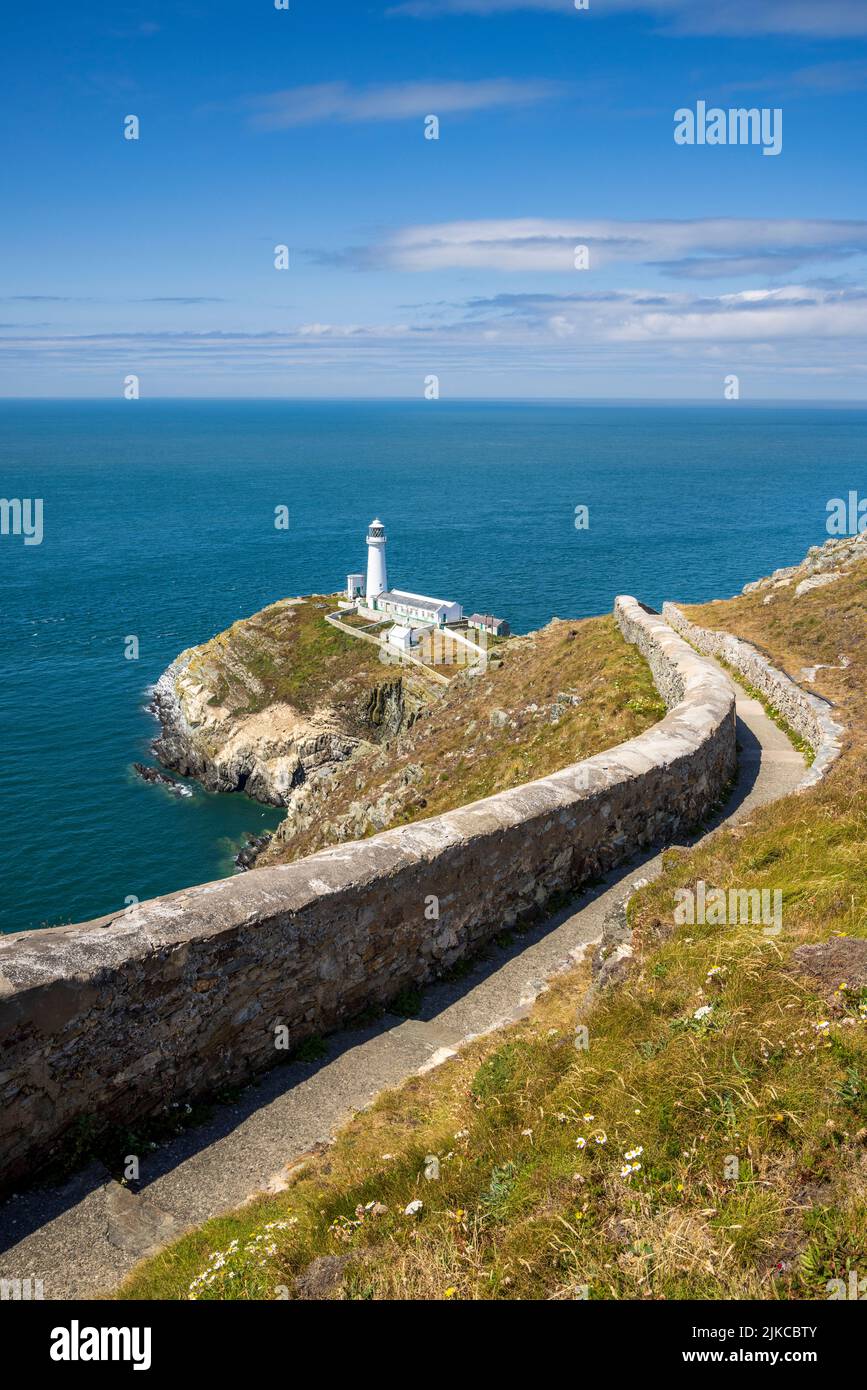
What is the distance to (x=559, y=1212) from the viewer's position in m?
4.95

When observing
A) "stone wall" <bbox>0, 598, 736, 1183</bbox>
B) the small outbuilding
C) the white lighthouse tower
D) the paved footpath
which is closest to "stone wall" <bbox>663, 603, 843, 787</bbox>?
"stone wall" <bbox>0, 598, 736, 1183</bbox>

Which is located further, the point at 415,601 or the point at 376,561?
the point at 376,561

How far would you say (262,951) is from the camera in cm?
759

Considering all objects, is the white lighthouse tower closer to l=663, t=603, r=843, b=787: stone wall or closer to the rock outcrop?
the rock outcrop

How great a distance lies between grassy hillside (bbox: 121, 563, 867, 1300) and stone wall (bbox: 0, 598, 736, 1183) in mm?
1324

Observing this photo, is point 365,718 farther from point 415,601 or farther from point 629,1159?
point 629,1159

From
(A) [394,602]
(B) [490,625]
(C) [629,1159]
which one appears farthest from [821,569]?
(A) [394,602]

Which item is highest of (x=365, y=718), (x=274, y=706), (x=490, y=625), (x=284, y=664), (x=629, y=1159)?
(x=490, y=625)

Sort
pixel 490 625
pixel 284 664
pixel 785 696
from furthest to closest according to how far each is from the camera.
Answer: pixel 490 625
pixel 284 664
pixel 785 696

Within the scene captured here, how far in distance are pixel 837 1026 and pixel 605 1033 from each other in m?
1.69

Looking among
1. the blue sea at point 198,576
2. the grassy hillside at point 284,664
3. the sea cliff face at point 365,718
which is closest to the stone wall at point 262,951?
the sea cliff face at point 365,718

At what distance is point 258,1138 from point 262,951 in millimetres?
1457
